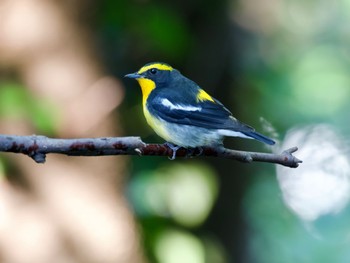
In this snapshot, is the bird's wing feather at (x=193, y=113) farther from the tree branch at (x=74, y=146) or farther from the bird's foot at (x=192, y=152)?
the tree branch at (x=74, y=146)

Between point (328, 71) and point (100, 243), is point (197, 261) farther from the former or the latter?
point (328, 71)

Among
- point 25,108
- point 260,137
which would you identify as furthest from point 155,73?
point 25,108

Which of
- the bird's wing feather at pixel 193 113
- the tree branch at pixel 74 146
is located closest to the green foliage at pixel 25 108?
the bird's wing feather at pixel 193 113

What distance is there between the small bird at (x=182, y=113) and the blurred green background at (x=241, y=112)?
1.01 feet

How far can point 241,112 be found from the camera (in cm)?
517

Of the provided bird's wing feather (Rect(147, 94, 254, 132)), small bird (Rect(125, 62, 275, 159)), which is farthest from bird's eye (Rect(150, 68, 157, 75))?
bird's wing feather (Rect(147, 94, 254, 132))

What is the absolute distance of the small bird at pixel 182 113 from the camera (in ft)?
7.97

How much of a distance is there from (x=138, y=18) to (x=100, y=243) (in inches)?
55.4

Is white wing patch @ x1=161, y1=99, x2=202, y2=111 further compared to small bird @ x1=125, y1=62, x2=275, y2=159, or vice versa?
white wing patch @ x1=161, y1=99, x2=202, y2=111

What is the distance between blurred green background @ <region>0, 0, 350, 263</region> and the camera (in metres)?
4.00

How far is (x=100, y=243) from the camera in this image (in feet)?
12.6

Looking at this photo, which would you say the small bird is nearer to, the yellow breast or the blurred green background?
the yellow breast

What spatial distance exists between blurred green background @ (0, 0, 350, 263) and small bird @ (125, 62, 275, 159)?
307mm

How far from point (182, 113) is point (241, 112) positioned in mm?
2620
